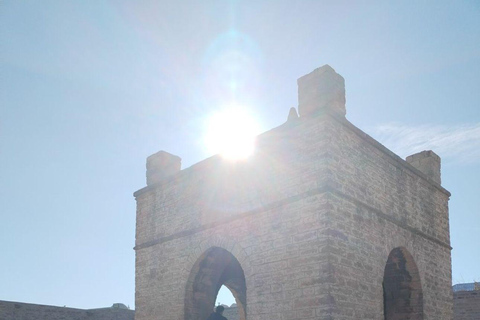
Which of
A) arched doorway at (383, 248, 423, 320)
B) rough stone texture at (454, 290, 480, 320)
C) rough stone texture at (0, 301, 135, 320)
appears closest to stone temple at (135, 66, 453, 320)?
arched doorway at (383, 248, 423, 320)

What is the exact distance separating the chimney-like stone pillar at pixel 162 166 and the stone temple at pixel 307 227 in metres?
0.03

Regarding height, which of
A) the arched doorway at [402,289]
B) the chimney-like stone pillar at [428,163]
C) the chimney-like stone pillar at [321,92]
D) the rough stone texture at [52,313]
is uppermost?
the chimney-like stone pillar at [321,92]

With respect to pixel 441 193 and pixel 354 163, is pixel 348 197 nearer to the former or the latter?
pixel 354 163

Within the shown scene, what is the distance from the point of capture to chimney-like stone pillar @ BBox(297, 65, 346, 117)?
9.43m

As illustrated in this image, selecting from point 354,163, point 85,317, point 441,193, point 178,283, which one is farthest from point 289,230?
point 85,317

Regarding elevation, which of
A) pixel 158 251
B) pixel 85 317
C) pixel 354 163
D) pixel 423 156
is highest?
pixel 423 156

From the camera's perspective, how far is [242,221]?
10219 mm

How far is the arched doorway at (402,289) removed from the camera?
11.0 meters

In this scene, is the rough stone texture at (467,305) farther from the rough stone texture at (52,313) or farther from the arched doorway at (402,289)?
the rough stone texture at (52,313)

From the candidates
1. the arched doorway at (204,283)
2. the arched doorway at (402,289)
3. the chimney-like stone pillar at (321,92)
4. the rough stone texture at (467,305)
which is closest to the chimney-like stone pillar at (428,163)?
the arched doorway at (402,289)

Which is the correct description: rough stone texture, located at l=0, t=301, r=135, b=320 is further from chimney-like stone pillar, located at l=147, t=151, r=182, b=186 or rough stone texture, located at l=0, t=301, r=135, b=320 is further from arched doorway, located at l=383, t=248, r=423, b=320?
arched doorway, located at l=383, t=248, r=423, b=320

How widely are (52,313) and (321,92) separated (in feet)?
53.7

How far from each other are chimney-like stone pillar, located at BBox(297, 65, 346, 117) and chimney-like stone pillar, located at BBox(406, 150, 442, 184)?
4035mm

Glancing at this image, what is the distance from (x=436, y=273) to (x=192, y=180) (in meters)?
5.78
